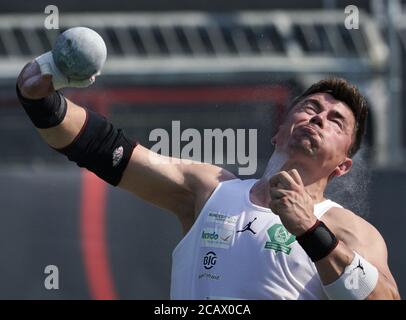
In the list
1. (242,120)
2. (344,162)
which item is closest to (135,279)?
(242,120)

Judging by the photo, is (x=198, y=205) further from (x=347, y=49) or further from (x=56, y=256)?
(x=347, y=49)

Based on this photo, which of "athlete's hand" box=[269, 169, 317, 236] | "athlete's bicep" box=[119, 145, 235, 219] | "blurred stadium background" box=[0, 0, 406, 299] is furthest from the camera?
"blurred stadium background" box=[0, 0, 406, 299]

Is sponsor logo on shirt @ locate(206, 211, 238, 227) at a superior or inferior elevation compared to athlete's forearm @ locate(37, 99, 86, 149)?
inferior

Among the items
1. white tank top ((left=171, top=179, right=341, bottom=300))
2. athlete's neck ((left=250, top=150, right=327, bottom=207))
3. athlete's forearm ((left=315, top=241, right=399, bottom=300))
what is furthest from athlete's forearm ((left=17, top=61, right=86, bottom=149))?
athlete's forearm ((left=315, top=241, right=399, bottom=300))

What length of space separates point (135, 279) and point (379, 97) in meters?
2.22

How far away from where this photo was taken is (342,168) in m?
4.14

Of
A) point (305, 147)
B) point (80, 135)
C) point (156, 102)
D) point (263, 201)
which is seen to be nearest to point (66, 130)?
point (80, 135)

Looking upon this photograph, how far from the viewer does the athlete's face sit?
3.95 metres

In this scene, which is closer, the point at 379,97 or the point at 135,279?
the point at 135,279

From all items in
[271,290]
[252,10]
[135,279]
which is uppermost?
[252,10]

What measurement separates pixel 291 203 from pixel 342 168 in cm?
59

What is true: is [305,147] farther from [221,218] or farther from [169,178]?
[169,178]

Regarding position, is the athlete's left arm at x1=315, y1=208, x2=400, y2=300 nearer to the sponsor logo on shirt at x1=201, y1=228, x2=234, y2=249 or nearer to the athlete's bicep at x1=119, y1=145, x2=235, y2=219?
the sponsor logo on shirt at x1=201, y1=228, x2=234, y2=249
